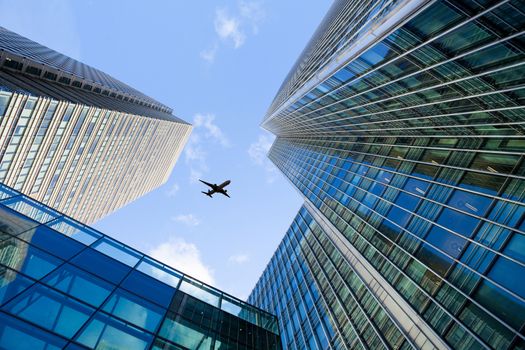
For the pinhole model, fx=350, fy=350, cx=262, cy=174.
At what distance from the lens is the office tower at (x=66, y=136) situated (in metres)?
42.4

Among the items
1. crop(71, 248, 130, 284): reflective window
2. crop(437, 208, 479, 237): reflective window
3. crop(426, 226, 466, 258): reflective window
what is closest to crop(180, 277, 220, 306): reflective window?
crop(71, 248, 130, 284): reflective window

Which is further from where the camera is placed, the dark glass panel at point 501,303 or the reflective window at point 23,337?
the dark glass panel at point 501,303

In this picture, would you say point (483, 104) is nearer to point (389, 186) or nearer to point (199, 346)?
point (389, 186)

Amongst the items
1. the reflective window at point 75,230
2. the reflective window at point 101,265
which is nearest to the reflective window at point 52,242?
the reflective window at point 101,265

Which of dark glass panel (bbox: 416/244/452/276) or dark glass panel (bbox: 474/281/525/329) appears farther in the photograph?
dark glass panel (bbox: 416/244/452/276)

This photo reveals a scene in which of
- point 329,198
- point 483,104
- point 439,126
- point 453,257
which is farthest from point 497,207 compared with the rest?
point 329,198

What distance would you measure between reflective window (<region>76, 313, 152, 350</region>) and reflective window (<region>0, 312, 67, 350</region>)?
79 centimetres

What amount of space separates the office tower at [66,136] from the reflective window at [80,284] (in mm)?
31350

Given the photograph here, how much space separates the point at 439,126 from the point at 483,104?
6923 mm

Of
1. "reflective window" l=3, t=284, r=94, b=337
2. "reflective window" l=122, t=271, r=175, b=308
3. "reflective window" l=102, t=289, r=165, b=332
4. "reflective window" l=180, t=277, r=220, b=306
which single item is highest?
"reflective window" l=3, t=284, r=94, b=337

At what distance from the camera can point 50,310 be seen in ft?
38.0

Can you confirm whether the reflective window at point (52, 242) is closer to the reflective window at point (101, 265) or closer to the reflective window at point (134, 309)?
the reflective window at point (101, 265)

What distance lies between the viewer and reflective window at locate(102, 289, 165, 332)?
43.9ft

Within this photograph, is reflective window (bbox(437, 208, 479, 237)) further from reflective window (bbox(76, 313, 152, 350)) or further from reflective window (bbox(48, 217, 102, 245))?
reflective window (bbox(48, 217, 102, 245))
